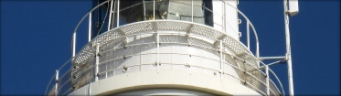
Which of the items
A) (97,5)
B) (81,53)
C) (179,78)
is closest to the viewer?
(179,78)

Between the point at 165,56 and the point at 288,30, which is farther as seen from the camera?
the point at 288,30

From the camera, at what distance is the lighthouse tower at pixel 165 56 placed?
23391 millimetres

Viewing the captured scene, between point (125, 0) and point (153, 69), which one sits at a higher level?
point (125, 0)

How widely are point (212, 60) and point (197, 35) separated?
0.66 meters

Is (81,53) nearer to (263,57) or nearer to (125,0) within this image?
(125,0)

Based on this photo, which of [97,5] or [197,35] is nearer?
[197,35]

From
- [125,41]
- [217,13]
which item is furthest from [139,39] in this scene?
[217,13]

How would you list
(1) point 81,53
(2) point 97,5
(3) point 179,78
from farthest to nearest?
1. (2) point 97,5
2. (1) point 81,53
3. (3) point 179,78

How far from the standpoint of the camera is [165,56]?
79.0 feet

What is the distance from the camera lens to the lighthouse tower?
23.4 metres

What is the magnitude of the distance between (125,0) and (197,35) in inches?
82.0

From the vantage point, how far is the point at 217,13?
25.7m

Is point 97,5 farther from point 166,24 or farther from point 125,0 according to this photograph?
point 166,24

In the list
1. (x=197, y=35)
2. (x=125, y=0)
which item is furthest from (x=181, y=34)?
(x=125, y=0)
